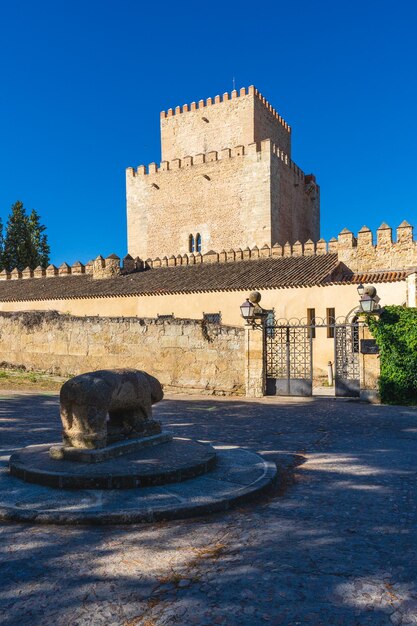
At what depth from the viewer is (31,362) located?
1733 cm

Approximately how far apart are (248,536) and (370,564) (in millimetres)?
884

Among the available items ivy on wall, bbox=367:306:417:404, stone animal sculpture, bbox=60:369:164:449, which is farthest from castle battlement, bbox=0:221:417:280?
stone animal sculpture, bbox=60:369:164:449

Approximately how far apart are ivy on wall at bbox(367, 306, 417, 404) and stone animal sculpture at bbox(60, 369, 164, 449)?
8.03 meters

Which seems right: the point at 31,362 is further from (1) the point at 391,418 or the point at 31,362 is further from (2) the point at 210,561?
(2) the point at 210,561

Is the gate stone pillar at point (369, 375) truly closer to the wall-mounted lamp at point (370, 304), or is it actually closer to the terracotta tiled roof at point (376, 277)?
the wall-mounted lamp at point (370, 304)

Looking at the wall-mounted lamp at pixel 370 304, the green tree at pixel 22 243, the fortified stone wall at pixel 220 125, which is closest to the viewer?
the wall-mounted lamp at pixel 370 304

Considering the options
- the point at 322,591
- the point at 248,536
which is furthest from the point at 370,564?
the point at 248,536

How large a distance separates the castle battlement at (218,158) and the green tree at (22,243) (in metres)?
9.95

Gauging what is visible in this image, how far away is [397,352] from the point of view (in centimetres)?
1169

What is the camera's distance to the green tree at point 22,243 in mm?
39675

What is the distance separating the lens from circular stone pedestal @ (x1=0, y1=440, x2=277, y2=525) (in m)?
3.85

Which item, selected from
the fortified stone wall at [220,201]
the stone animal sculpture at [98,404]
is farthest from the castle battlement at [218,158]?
the stone animal sculpture at [98,404]

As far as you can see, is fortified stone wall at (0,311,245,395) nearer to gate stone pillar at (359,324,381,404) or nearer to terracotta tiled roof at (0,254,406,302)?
gate stone pillar at (359,324,381,404)

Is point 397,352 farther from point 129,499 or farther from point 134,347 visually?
point 129,499
